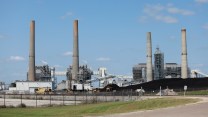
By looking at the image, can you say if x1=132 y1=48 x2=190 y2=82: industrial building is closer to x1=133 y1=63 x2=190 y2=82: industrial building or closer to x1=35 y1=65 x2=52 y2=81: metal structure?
x1=133 y1=63 x2=190 y2=82: industrial building

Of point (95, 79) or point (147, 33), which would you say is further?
point (95, 79)

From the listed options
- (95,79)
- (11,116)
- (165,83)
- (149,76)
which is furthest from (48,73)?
(11,116)

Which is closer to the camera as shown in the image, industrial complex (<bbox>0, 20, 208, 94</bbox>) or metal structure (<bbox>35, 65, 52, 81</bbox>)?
industrial complex (<bbox>0, 20, 208, 94</bbox>)

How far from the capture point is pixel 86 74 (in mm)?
162875

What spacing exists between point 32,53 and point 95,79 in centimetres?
4021

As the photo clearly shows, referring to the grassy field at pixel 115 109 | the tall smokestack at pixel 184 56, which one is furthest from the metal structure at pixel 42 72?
the grassy field at pixel 115 109

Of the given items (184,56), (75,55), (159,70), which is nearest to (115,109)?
(75,55)

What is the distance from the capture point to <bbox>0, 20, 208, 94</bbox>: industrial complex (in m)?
139

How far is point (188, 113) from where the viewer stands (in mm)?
24406

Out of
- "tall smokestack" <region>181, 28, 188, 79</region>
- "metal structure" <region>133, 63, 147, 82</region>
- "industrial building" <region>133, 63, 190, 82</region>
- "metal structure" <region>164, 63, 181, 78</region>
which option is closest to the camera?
"tall smokestack" <region>181, 28, 188, 79</region>

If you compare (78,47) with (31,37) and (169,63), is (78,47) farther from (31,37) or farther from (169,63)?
(169,63)

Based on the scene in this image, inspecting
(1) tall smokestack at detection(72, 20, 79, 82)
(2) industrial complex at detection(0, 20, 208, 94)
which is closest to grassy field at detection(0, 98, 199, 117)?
(2) industrial complex at detection(0, 20, 208, 94)

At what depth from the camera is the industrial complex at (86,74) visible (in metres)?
139

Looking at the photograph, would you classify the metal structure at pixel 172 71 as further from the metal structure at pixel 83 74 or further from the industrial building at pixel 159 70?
the metal structure at pixel 83 74
